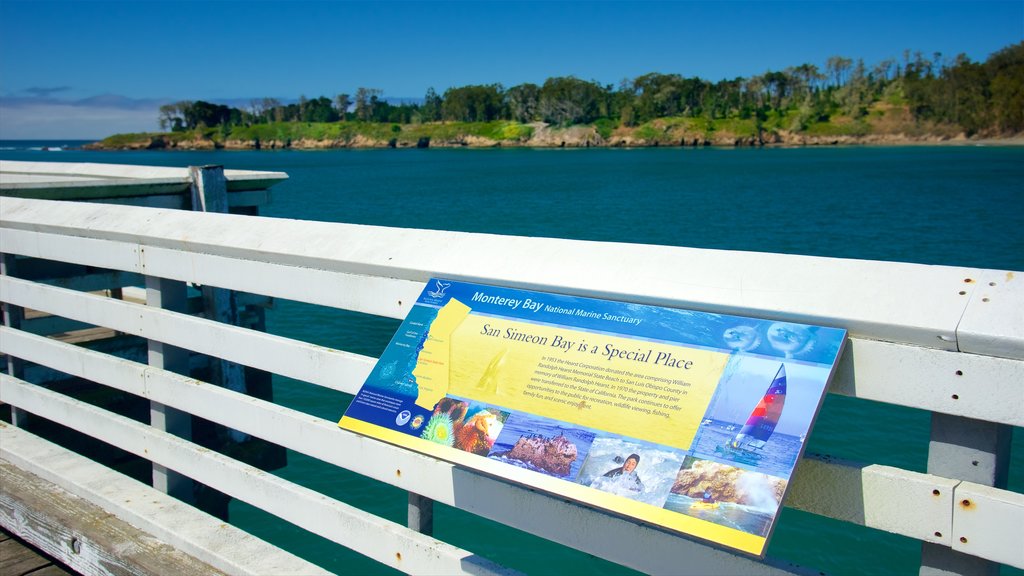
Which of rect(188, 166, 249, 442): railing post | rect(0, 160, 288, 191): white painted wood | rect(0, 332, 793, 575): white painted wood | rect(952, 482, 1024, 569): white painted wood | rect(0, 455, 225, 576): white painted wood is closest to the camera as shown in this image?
rect(952, 482, 1024, 569): white painted wood

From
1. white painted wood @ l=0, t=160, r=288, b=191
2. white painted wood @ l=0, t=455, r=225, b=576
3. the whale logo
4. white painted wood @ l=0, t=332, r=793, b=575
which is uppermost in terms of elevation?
white painted wood @ l=0, t=160, r=288, b=191

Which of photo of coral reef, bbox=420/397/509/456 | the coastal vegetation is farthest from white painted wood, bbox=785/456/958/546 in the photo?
the coastal vegetation

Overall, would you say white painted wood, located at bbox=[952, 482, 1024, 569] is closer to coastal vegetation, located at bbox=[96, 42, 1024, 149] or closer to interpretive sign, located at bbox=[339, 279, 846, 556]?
interpretive sign, located at bbox=[339, 279, 846, 556]

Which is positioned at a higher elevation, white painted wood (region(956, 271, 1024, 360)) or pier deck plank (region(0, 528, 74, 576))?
white painted wood (region(956, 271, 1024, 360))

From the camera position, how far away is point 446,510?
8750 mm

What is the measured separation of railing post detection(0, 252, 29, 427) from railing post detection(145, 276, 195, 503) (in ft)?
4.64

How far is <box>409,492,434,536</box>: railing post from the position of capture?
2623mm

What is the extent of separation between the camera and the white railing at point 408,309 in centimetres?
175

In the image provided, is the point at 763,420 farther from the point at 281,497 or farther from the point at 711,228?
the point at 711,228

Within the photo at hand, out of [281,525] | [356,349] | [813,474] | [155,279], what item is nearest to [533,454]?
[813,474]

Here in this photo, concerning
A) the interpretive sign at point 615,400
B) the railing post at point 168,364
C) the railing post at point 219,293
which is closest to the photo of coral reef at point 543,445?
the interpretive sign at point 615,400

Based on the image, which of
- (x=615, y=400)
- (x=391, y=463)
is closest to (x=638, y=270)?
(x=615, y=400)

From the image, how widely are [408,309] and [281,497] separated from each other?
0.87 m

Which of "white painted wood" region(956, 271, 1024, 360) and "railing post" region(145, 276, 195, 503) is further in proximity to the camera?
"railing post" region(145, 276, 195, 503)
